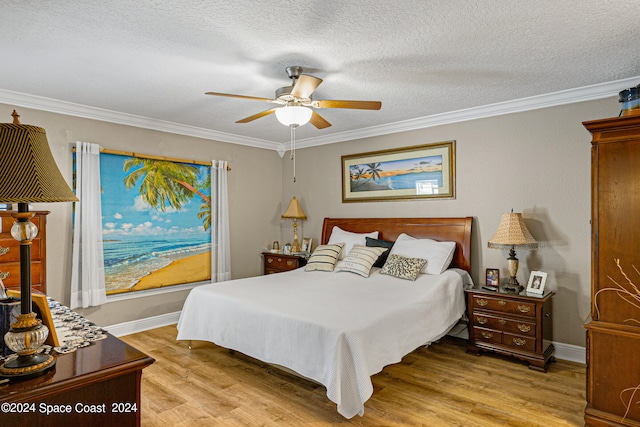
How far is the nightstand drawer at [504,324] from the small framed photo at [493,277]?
330mm

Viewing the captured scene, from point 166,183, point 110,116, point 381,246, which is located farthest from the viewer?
point 166,183

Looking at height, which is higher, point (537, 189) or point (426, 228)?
point (537, 189)

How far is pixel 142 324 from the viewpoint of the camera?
4.46 metres

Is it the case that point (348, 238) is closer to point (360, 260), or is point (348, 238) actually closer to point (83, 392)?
point (360, 260)

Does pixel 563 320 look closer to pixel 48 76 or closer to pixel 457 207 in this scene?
pixel 457 207

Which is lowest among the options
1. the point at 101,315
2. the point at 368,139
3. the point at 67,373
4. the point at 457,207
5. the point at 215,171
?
the point at 101,315

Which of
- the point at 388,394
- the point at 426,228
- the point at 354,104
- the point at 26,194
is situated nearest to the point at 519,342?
the point at 388,394

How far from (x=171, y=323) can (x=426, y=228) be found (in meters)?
3.35

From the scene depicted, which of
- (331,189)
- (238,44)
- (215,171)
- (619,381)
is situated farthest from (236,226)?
(619,381)

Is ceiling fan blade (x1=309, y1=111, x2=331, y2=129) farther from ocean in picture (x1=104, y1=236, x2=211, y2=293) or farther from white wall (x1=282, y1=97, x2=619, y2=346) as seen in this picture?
ocean in picture (x1=104, y1=236, x2=211, y2=293)

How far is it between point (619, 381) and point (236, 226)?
442 centimetres

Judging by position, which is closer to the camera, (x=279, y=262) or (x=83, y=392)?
(x=83, y=392)

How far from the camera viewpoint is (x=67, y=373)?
118cm

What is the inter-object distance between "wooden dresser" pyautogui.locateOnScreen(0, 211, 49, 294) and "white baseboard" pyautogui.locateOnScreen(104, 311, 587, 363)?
1.16 meters
